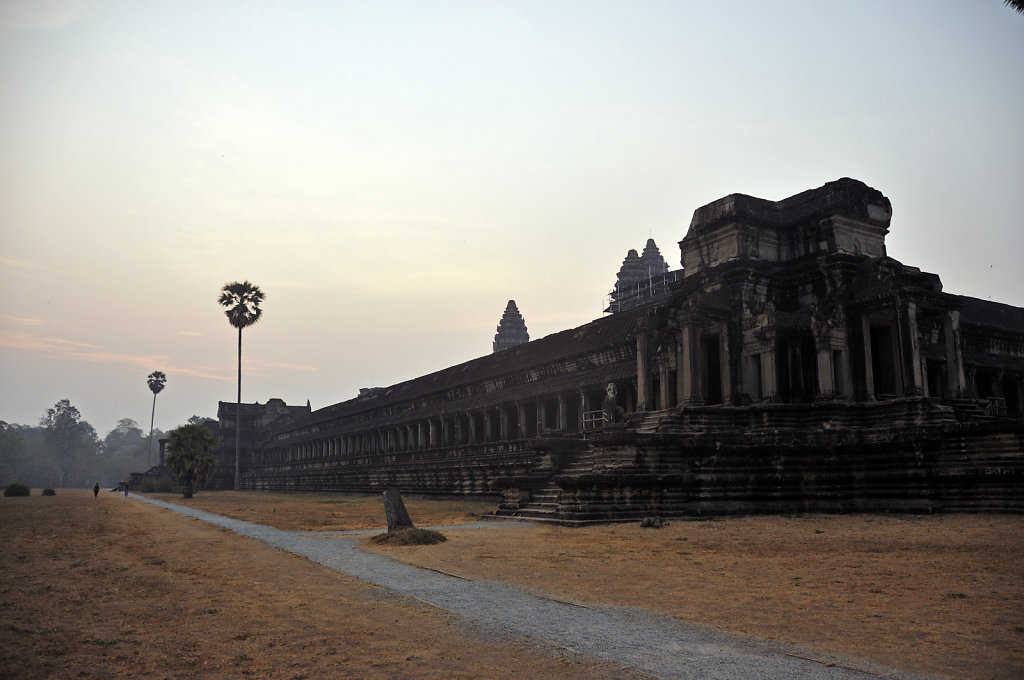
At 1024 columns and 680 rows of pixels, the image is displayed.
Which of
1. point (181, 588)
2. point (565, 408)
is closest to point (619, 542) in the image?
point (181, 588)

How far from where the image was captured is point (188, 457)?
2174 inches

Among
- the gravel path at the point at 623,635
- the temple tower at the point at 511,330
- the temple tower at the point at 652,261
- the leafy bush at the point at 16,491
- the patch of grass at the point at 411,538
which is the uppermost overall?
the temple tower at the point at 652,261

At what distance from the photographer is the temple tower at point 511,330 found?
308 ft

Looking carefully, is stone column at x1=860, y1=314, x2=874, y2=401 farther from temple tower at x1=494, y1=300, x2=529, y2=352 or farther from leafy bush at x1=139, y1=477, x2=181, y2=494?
temple tower at x1=494, y1=300, x2=529, y2=352

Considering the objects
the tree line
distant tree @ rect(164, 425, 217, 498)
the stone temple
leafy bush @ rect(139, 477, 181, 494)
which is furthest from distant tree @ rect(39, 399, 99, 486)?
the stone temple

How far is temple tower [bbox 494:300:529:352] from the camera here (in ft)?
308

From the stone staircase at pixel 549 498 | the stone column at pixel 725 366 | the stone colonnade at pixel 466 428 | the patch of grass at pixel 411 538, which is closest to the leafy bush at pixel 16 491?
the stone colonnade at pixel 466 428

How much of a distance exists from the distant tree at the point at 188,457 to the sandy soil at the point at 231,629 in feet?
147

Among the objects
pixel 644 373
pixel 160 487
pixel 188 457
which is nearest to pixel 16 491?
pixel 188 457

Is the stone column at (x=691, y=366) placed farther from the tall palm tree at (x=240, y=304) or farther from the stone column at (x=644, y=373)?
the tall palm tree at (x=240, y=304)

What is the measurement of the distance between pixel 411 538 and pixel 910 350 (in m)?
16.4

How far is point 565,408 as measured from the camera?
120 ft

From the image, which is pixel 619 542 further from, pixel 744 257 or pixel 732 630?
pixel 744 257

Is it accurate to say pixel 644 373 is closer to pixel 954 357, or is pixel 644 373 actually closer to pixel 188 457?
pixel 954 357
